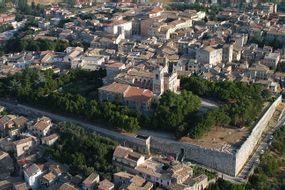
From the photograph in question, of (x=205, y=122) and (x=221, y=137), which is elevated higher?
(x=205, y=122)

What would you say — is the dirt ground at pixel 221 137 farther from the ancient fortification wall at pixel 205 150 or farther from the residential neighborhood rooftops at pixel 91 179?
the residential neighborhood rooftops at pixel 91 179

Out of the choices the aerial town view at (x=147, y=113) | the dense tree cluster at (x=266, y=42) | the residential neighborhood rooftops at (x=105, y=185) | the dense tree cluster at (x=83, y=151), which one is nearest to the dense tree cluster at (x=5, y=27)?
the aerial town view at (x=147, y=113)

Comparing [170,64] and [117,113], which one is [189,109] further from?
[170,64]

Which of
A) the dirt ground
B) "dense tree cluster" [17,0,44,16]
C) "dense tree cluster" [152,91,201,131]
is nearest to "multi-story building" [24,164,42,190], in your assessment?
"dense tree cluster" [152,91,201,131]

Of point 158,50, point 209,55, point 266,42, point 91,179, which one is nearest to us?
point 91,179

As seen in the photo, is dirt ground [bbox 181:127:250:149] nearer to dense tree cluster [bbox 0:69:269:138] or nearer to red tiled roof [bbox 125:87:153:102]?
dense tree cluster [bbox 0:69:269:138]

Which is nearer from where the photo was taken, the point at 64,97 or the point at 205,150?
the point at 205,150

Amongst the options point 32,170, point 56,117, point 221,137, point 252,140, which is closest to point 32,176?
point 32,170

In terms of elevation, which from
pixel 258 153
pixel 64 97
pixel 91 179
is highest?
pixel 64 97

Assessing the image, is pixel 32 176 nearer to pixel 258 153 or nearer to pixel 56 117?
pixel 56 117
